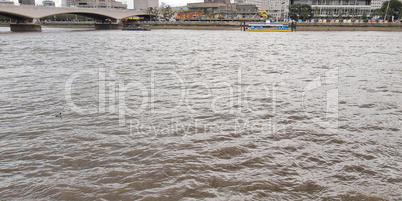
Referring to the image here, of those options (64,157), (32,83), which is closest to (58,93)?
(32,83)

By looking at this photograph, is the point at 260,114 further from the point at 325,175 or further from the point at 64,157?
the point at 64,157

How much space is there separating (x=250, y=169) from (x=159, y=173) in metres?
1.13

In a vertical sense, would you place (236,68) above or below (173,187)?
above

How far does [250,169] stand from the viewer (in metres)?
3.83

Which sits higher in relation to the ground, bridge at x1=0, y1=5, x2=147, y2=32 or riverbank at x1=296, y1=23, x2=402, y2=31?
bridge at x1=0, y1=5, x2=147, y2=32

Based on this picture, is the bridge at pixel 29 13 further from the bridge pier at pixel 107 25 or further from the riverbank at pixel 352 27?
the riverbank at pixel 352 27

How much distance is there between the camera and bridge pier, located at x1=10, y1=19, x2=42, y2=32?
199 ft

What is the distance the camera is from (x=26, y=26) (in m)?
60.8

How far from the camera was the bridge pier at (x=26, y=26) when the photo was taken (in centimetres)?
6080
